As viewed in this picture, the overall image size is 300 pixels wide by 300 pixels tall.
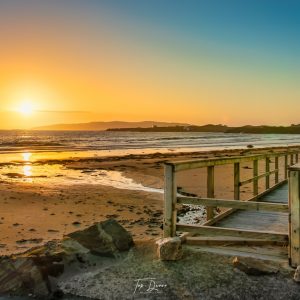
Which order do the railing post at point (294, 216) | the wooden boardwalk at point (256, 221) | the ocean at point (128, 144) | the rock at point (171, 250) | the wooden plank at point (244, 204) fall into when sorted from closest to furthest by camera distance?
1. the railing post at point (294, 216)
2. the wooden plank at point (244, 204)
3. the rock at point (171, 250)
4. the wooden boardwalk at point (256, 221)
5. the ocean at point (128, 144)

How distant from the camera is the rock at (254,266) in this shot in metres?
5.38

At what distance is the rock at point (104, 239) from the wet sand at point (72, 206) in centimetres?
185

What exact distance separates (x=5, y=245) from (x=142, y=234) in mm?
2942

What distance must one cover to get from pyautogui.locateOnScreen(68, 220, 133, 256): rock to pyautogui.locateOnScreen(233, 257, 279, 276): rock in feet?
5.84

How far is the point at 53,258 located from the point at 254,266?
9.21 ft

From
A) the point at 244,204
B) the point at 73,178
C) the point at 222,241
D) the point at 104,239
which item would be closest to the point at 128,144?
the point at 73,178

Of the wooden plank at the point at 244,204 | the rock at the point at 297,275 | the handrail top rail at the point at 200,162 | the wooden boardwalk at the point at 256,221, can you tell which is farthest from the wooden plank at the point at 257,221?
the rock at the point at 297,275

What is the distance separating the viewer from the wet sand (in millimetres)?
9562

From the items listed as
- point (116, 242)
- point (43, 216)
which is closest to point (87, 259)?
point (116, 242)

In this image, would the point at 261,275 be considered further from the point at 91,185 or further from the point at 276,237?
the point at 91,185

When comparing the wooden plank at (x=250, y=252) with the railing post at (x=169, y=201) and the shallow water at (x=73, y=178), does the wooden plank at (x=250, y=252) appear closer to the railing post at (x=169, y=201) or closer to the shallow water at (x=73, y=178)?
the railing post at (x=169, y=201)

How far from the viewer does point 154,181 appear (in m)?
19.7

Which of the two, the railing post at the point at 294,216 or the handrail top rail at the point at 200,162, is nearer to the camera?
the railing post at the point at 294,216

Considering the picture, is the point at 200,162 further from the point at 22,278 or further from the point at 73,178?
the point at 73,178
